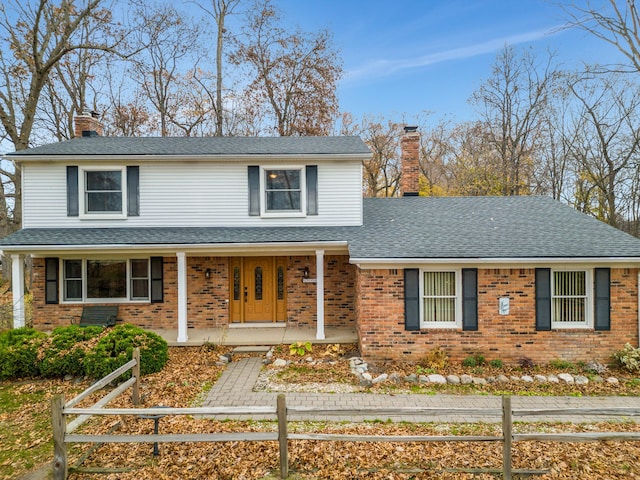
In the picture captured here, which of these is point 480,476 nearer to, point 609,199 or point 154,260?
point 154,260

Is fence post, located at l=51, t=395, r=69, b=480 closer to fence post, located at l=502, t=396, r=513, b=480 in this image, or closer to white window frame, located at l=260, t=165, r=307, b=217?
fence post, located at l=502, t=396, r=513, b=480

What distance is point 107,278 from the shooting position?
10.4m

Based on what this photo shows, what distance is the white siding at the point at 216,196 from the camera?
10.3 m

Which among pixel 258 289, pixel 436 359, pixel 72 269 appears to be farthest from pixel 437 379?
pixel 72 269

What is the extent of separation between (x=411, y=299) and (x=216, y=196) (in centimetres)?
647

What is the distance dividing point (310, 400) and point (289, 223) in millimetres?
5316

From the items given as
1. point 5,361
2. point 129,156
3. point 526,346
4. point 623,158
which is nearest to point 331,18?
point 129,156

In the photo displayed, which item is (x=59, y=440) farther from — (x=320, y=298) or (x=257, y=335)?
(x=320, y=298)

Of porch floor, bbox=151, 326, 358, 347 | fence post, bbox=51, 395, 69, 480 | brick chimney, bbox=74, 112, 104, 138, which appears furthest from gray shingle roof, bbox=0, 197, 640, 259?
fence post, bbox=51, 395, 69, 480

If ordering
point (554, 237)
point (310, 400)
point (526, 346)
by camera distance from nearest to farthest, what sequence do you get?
point (310, 400)
point (526, 346)
point (554, 237)

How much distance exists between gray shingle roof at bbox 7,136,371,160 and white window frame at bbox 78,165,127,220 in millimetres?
457

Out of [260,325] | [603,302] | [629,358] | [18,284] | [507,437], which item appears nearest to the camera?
[507,437]

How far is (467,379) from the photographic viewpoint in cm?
730

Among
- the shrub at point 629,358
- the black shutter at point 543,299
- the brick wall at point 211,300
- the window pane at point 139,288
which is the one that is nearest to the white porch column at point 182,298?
the brick wall at point 211,300
